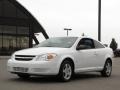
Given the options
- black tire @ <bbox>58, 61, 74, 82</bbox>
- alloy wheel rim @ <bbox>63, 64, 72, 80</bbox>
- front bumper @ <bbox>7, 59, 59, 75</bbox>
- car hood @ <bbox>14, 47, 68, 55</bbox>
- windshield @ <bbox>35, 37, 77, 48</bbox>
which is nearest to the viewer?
front bumper @ <bbox>7, 59, 59, 75</bbox>

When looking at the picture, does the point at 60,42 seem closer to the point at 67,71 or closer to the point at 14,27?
the point at 67,71

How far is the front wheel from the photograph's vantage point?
41.7 ft

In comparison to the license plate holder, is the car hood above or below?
above

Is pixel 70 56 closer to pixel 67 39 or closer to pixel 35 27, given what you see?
pixel 67 39

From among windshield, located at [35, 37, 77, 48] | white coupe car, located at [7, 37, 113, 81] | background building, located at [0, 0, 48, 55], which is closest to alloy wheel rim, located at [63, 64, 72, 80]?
white coupe car, located at [7, 37, 113, 81]

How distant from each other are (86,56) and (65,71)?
140 cm

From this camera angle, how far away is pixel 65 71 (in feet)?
42.2

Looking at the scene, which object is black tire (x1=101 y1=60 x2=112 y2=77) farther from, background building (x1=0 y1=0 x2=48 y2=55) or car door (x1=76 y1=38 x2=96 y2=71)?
background building (x1=0 y1=0 x2=48 y2=55)

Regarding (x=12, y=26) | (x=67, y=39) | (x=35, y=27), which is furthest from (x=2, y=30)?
(x=67, y=39)

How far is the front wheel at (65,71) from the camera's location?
12701mm

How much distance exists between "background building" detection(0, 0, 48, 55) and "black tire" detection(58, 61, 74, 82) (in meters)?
45.4

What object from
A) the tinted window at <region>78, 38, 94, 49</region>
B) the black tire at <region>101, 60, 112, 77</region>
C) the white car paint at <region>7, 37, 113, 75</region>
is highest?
the tinted window at <region>78, 38, 94, 49</region>

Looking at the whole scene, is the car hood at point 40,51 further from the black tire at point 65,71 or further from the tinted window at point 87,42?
the tinted window at point 87,42

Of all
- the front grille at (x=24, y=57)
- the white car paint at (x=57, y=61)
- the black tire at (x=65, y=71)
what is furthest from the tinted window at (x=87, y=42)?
the front grille at (x=24, y=57)
